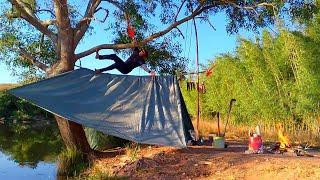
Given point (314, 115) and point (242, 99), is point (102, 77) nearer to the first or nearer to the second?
point (314, 115)

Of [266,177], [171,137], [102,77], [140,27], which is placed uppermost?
[140,27]

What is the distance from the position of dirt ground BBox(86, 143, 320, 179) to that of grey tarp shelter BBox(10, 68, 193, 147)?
13.7 inches

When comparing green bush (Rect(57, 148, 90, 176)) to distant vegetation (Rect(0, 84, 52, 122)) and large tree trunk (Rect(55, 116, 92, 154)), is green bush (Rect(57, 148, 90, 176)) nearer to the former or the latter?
large tree trunk (Rect(55, 116, 92, 154))

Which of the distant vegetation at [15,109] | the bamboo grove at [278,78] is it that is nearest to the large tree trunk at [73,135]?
the bamboo grove at [278,78]

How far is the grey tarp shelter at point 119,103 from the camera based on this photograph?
8570 mm

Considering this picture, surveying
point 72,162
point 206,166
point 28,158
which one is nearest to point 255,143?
point 206,166

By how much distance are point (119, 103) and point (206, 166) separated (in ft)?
7.36

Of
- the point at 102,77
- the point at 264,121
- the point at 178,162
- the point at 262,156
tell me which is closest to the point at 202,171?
the point at 178,162

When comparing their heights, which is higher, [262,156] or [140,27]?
[140,27]

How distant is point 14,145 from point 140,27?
10.1m

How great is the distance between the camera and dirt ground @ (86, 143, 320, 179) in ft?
23.2

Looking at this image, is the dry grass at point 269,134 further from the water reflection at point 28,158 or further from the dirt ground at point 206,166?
the water reflection at point 28,158

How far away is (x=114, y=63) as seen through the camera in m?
9.83

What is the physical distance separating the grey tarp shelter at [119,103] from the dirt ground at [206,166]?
1.14 ft
